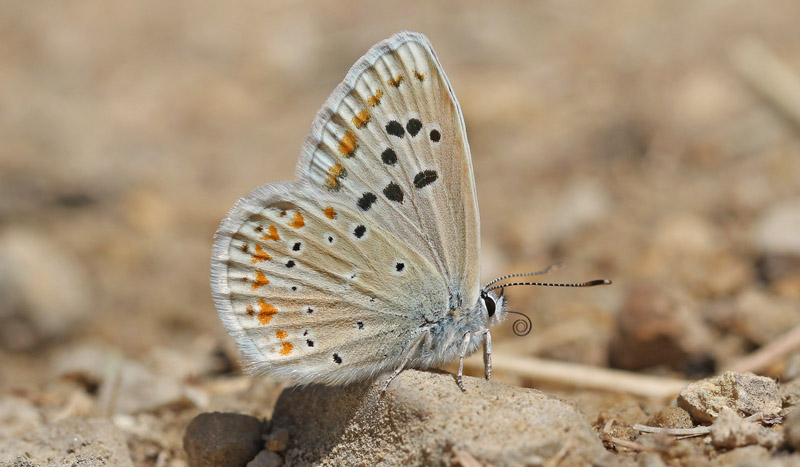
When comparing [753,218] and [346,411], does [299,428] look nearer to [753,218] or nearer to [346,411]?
[346,411]

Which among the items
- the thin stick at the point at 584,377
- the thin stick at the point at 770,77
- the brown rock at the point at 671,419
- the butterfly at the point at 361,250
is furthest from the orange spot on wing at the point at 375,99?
the thin stick at the point at 770,77

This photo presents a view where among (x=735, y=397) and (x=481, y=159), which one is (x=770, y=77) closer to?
(x=481, y=159)

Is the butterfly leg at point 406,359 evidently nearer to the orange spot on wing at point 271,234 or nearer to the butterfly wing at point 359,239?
the butterfly wing at point 359,239

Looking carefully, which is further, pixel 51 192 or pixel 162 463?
pixel 51 192

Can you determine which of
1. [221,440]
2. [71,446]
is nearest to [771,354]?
[221,440]

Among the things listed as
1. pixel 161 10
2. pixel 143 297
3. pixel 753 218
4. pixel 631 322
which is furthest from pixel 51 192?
pixel 753 218
